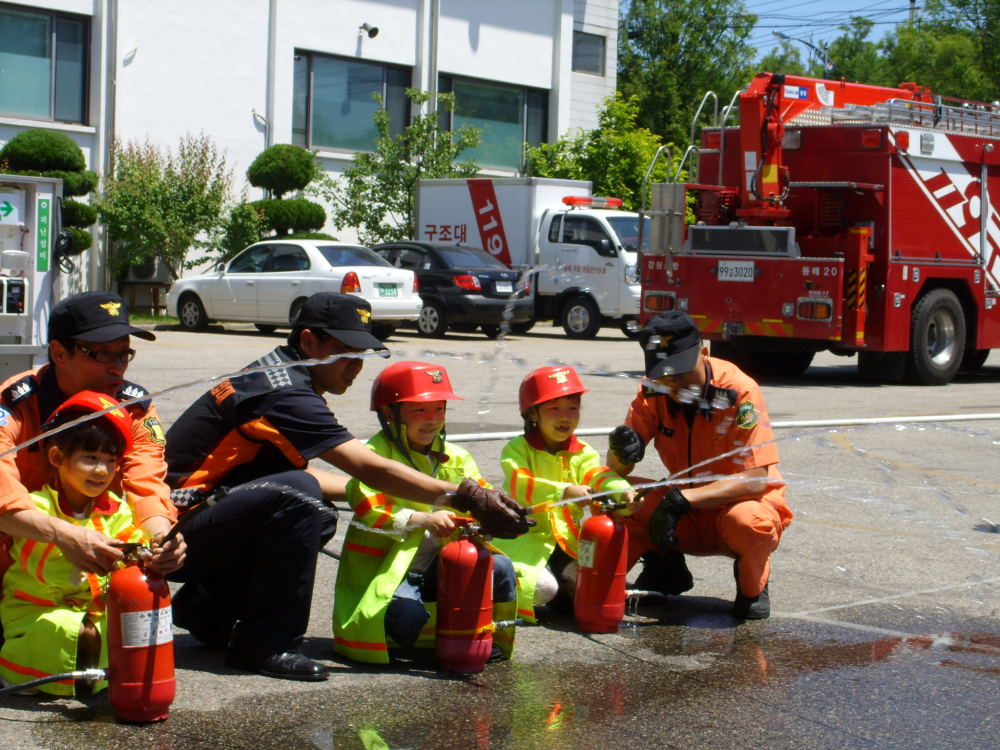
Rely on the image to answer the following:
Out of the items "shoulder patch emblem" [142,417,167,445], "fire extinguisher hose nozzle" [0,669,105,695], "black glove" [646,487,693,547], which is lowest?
"fire extinguisher hose nozzle" [0,669,105,695]

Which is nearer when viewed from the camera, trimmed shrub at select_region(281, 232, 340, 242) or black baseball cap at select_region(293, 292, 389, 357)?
black baseball cap at select_region(293, 292, 389, 357)

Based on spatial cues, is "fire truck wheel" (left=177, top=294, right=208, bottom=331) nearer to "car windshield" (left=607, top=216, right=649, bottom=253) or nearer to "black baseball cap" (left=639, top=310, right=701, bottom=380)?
"car windshield" (left=607, top=216, right=649, bottom=253)

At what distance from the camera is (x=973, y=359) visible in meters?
16.1

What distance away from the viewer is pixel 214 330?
69.5 feet

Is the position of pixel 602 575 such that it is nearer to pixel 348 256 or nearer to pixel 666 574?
pixel 666 574

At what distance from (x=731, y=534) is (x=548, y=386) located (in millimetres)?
970

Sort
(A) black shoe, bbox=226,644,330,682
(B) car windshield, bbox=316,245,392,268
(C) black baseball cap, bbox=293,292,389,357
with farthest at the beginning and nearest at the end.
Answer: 1. (B) car windshield, bbox=316,245,392,268
2. (C) black baseball cap, bbox=293,292,389,357
3. (A) black shoe, bbox=226,644,330,682

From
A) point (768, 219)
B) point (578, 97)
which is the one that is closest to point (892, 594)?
point (768, 219)

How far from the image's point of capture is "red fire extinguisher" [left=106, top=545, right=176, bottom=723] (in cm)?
367

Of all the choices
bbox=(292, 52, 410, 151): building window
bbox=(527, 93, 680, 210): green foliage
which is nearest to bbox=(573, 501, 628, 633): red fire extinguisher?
bbox=(527, 93, 680, 210): green foliage

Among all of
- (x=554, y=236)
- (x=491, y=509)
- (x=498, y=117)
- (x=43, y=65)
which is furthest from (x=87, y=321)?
(x=498, y=117)

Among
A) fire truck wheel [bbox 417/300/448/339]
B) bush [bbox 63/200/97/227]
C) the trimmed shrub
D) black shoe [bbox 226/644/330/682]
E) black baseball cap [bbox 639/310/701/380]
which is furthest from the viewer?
the trimmed shrub

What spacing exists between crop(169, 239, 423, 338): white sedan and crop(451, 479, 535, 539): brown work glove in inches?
533

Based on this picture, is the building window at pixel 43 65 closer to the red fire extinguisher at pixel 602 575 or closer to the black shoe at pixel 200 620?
the black shoe at pixel 200 620
